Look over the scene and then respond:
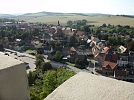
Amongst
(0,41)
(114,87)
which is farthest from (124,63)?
(0,41)

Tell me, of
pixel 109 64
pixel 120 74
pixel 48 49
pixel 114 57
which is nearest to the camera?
pixel 120 74

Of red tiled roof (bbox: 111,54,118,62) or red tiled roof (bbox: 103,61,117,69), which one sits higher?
red tiled roof (bbox: 111,54,118,62)

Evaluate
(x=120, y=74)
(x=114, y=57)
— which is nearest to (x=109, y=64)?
(x=114, y=57)

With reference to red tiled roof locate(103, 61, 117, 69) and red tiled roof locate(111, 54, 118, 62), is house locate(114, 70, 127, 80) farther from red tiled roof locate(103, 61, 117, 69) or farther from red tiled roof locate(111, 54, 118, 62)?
red tiled roof locate(111, 54, 118, 62)

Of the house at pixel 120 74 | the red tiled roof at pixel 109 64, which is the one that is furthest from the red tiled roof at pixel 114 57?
the house at pixel 120 74

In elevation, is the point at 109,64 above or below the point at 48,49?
below

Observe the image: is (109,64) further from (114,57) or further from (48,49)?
(48,49)

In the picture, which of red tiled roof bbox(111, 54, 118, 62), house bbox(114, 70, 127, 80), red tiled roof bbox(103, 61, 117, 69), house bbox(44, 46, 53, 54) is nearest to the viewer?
house bbox(114, 70, 127, 80)

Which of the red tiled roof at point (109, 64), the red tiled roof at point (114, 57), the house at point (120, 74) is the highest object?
the red tiled roof at point (114, 57)

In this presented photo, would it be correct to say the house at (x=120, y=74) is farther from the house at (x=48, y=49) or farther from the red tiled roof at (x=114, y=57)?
the house at (x=48, y=49)

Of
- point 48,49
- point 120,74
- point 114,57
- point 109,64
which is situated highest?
point 114,57

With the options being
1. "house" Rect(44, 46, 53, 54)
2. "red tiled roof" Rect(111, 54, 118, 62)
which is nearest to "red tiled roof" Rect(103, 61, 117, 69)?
"red tiled roof" Rect(111, 54, 118, 62)

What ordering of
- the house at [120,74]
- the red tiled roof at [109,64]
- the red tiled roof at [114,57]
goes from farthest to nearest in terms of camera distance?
the red tiled roof at [114,57] → the red tiled roof at [109,64] → the house at [120,74]

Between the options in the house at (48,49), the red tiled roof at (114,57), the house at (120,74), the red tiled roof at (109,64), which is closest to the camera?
the house at (120,74)
